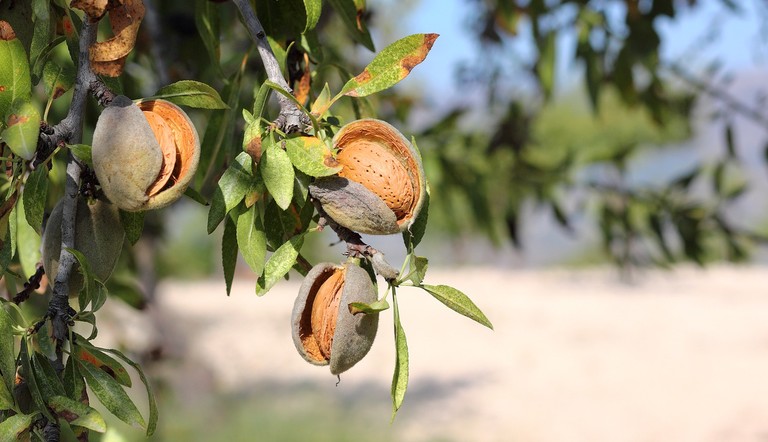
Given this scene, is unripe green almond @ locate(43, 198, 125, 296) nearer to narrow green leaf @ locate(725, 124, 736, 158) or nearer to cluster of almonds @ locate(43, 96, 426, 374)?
cluster of almonds @ locate(43, 96, 426, 374)

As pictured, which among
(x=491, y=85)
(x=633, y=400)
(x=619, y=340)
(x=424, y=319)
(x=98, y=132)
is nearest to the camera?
(x=98, y=132)

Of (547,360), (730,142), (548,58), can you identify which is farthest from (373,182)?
(547,360)

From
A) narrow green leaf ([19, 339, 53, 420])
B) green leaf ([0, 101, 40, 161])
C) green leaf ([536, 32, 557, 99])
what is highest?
green leaf ([0, 101, 40, 161])

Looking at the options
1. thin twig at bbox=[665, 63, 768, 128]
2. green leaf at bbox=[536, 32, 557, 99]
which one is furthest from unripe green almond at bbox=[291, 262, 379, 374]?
thin twig at bbox=[665, 63, 768, 128]

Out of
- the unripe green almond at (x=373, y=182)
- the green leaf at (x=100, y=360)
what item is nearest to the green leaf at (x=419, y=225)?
the unripe green almond at (x=373, y=182)

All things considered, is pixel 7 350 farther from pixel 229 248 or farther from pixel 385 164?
pixel 385 164

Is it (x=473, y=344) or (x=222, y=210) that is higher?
(x=222, y=210)

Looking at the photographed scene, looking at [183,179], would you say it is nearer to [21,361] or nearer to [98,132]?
[98,132]

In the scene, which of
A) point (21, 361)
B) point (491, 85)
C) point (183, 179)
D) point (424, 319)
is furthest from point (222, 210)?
point (424, 319)
